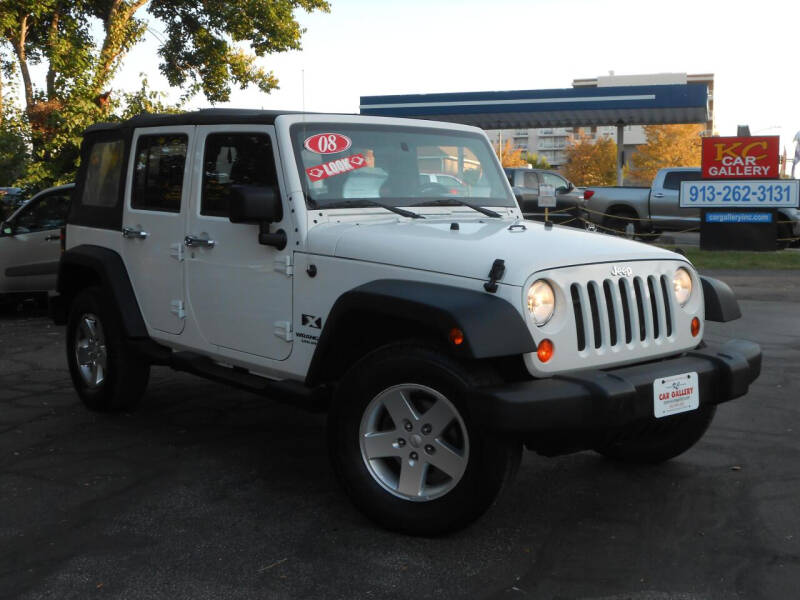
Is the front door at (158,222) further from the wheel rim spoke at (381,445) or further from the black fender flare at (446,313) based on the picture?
the wheel rim spoke at (381,445)

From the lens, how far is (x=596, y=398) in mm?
3631

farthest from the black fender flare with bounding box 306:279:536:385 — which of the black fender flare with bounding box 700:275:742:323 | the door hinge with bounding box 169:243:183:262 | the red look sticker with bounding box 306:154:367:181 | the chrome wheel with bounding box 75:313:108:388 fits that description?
the chrome wheel with bounding box 75:313:108:388

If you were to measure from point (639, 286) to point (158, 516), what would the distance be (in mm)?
2449

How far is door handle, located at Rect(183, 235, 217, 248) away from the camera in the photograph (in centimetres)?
511

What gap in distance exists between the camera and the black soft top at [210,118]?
490cm

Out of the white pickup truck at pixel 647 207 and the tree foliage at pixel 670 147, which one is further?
the tree foliage at pixel 670 147

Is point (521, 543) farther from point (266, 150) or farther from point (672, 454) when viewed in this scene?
point (266, 150)

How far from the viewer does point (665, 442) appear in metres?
5.00

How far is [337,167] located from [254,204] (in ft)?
1.82

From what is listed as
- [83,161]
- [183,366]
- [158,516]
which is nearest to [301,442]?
[183,366]

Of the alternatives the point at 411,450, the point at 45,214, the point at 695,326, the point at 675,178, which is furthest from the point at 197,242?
the point at 675,178

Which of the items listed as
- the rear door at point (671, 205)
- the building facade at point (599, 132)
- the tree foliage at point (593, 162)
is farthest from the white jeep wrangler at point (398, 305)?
the building facade at point (599, 132)

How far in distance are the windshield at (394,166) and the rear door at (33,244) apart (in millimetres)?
6952

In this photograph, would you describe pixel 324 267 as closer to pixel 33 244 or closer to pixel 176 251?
pixel 176 251
